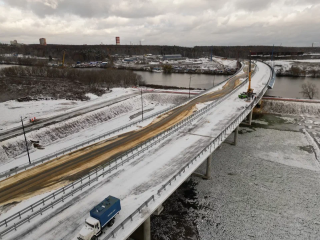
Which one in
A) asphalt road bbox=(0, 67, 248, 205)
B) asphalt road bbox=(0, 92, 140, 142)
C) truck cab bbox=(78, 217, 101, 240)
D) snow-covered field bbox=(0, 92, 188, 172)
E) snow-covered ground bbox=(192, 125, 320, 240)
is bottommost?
snow-covered ground bbox=(192, 125, 320, 240)

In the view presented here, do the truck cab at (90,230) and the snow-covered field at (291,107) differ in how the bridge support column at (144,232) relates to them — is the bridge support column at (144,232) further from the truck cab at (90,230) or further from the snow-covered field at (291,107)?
the snow-covered field at (291,107)

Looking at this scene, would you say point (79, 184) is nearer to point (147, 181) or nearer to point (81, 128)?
point (147, 181)

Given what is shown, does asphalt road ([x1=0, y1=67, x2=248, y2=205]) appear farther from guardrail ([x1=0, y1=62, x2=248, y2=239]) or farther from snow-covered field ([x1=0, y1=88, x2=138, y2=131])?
snow-covered field ([x1=0, y1=88, x2=138, y2=131])

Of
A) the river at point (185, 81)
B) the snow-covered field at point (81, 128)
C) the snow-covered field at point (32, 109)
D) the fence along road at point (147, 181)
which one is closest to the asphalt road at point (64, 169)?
the fence along road at point (147, 181)

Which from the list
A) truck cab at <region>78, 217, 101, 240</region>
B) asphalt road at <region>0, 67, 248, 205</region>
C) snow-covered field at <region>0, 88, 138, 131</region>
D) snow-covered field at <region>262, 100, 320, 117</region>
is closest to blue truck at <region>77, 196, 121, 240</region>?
truck cab at <region>78, 217, 101, 240</region>

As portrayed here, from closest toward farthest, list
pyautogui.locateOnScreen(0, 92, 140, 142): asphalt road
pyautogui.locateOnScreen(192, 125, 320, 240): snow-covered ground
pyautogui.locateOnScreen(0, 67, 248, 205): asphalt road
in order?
pyautogui.locateOnScreen(0, 67, 248, 205): asphalt road < pyautogui.locateOnScreen(192, 125, 320, 240): snow-covered ground < pyautogui.locateOnScreen(0, 92, 140, 142): asphalt road

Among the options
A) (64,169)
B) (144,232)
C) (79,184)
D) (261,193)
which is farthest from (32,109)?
(261,193)

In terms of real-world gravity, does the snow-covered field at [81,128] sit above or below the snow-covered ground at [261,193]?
above

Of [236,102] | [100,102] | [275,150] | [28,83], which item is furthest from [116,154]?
[28,83]
